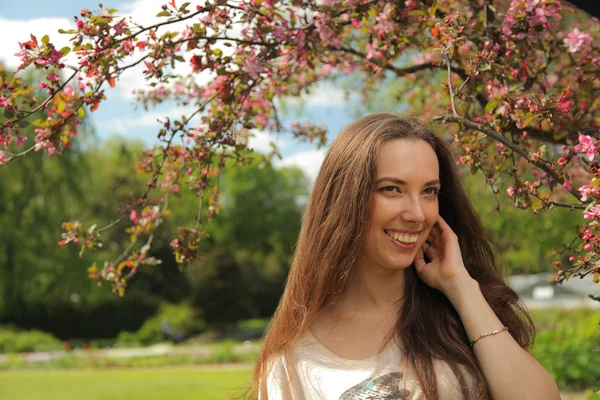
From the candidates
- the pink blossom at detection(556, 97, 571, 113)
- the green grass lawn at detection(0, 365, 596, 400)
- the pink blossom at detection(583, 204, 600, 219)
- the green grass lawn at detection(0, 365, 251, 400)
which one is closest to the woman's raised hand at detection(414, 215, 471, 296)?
the pink blossom at detection(583, 204, 600, 219)

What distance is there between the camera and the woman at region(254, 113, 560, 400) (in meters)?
1.99

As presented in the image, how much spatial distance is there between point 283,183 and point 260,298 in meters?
12.4

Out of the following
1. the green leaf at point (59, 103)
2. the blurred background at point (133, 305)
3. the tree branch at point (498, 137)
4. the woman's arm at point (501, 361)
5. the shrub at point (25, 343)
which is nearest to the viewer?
the woman's arm at point (501, 361)

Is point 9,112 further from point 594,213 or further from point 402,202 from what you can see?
point 594,213

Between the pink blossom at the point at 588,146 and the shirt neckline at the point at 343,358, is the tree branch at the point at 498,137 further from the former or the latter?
the shirt neckline at the point at 343,358

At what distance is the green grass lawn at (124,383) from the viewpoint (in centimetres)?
1099

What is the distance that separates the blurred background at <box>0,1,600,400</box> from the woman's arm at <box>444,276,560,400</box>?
1417mm

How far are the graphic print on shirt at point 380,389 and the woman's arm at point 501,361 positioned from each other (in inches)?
9.5

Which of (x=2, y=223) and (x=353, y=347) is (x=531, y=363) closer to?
(x=353, y=347)

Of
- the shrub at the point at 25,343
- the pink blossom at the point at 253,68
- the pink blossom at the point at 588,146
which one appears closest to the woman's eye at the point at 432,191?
the pink blossom at the point at 588,146

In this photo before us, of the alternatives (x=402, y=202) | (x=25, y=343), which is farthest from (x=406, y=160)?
(x=25, y=343)

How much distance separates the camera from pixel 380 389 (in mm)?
2021

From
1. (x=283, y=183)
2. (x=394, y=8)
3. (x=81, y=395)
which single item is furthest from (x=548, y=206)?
(x=283, y=183)

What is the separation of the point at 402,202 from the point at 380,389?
55 centimetres
